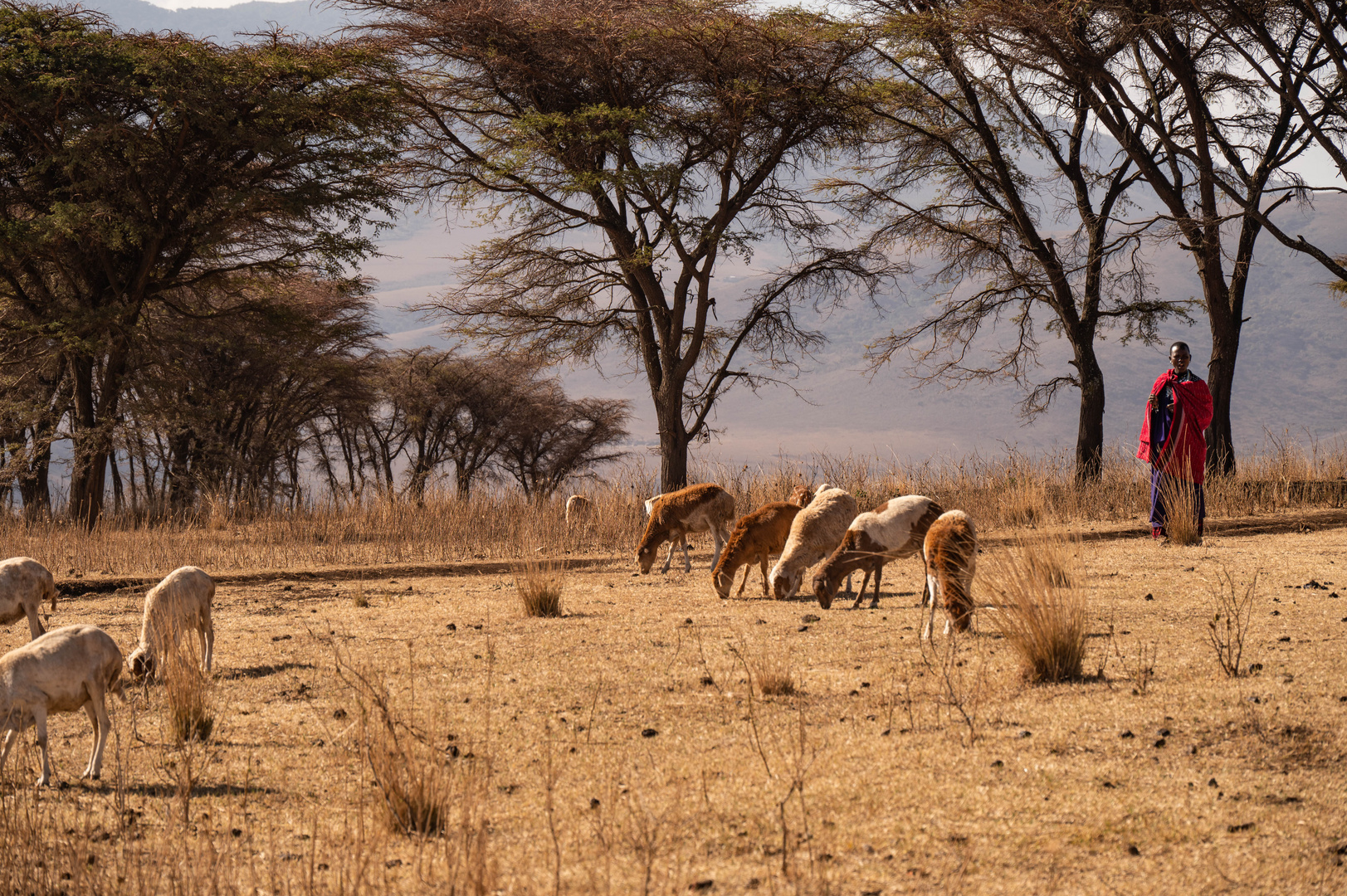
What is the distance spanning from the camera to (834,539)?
28.4ft

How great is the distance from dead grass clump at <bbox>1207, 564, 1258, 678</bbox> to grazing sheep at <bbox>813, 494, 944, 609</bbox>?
187 centimetres

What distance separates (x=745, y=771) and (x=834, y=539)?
4.60m

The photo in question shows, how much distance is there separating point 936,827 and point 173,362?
2072 cm

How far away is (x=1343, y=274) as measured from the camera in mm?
17219

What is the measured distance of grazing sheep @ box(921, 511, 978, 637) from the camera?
6.34 meters

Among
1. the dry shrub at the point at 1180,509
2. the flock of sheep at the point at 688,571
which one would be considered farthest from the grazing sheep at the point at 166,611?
the dry shrub at the point at 1180,509

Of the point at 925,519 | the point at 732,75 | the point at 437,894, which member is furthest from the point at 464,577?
the point at 732,75

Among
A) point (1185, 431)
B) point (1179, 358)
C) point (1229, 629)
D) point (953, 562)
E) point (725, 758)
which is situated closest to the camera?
point (725, 758)

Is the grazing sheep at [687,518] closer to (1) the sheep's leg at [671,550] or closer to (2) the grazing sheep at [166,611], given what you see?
(1) the sheep's leg at [671,550]

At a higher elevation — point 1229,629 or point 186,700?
point 1229,629

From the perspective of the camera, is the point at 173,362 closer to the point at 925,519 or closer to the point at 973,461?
the point at 973,461

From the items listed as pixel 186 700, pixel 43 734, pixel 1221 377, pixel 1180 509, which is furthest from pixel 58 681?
pixel 1221 377

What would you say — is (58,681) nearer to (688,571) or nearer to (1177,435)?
(688,571)

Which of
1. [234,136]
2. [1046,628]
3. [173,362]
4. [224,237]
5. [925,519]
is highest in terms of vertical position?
[234,136]
